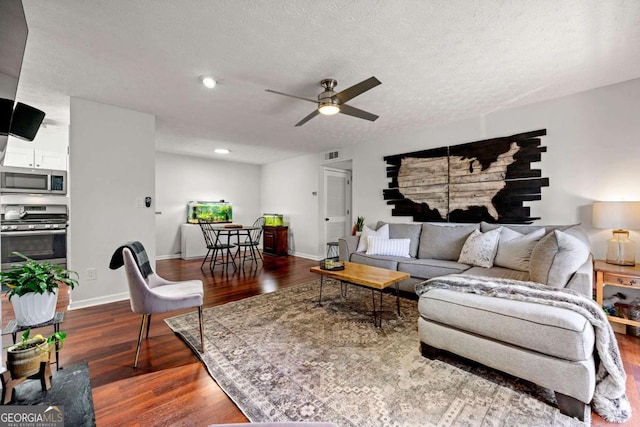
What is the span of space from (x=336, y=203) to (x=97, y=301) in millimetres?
4300

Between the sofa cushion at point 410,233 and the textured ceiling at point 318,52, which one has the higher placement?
the textured ceiling at point 318,52

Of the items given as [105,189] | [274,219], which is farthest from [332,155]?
[105,189]

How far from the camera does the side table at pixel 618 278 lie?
214 centimetres

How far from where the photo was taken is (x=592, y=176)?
8.96ft

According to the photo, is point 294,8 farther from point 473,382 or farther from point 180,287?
point 473,382

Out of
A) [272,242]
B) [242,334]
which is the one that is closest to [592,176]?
[242,334]

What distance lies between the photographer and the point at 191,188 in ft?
20.2

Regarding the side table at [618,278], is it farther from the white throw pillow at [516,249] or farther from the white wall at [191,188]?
the white wall at [191,188]

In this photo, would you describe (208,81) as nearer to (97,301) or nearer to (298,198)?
(97,301)

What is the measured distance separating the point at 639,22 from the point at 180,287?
3.81m

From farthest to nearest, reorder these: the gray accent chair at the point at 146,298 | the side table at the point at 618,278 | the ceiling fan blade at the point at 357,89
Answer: the side table at the point at 618,278
the ceiling fan blade at the point at 357,89
the gray accent chair at the point at 146,298

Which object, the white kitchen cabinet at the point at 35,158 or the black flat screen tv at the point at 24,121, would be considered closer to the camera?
the black flat screen tv at the point at 24,121

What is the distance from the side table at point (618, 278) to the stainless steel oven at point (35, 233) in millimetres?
6413

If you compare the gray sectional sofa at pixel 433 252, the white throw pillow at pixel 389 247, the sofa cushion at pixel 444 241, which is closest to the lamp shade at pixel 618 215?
the gray sectional sofa at pixel 433 252
